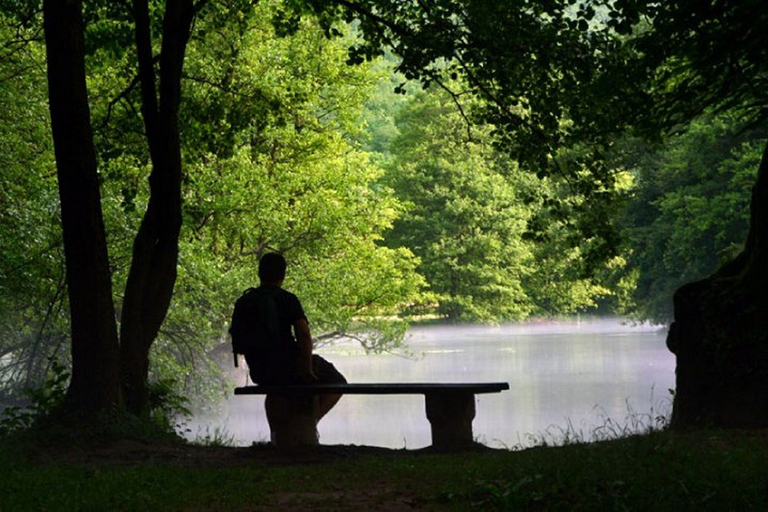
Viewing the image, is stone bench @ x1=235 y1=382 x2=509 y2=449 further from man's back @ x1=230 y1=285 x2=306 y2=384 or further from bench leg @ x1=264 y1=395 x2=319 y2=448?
man's back @ x1=230 y1=285 x2=306 y2=384

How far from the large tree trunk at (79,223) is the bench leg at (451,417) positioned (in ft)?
10.4

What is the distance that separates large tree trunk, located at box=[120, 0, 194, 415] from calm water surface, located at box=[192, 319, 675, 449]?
22.3ft

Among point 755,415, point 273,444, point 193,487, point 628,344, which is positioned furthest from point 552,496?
point 628,344

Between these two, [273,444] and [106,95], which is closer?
[273,444]

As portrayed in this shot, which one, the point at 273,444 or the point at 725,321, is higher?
the point at 725,321

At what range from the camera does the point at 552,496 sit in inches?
246

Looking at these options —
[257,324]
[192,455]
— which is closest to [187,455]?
[192,455]

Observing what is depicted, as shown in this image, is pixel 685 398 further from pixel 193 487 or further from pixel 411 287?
pixel 411 287

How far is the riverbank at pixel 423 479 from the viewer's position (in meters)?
6.18

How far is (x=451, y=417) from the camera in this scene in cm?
995

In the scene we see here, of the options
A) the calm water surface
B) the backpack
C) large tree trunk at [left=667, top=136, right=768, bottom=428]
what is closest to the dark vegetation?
large tree trunk at [left=667, top=136, right=768, bottom=428]

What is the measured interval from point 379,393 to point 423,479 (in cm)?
217

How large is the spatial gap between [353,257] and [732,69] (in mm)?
21044

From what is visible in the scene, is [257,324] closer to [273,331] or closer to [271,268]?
[273,331]
